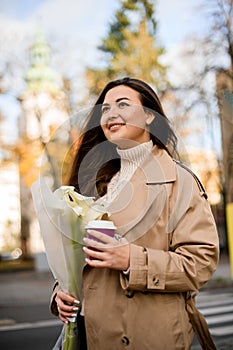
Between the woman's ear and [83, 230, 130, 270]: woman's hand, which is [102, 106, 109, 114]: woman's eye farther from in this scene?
[83, 230, 130, 270]: woman's hand

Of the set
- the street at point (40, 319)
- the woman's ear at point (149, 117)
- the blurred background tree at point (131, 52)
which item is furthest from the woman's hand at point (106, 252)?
the blurred background tree at point (131, 52)

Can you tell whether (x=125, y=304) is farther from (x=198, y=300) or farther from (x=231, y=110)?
(x=198, y=300)

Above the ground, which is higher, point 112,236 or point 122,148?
point 122,148

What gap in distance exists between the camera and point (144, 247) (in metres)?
1.59

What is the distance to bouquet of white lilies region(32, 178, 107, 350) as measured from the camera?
157cm

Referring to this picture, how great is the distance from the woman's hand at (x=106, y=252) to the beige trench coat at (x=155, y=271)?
31mm

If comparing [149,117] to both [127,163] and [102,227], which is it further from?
[102,227]

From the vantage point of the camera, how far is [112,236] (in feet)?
5.00

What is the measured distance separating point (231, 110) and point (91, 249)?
1297 millimetres

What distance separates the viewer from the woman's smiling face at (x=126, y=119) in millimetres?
1749

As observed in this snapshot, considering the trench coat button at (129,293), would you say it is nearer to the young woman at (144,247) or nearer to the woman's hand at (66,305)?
the young woman at (144,247)

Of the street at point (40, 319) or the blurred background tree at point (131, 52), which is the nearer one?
the street at point (40, 319)

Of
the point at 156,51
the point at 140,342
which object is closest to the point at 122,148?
the point at 140,342

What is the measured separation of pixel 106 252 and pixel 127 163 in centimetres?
40
